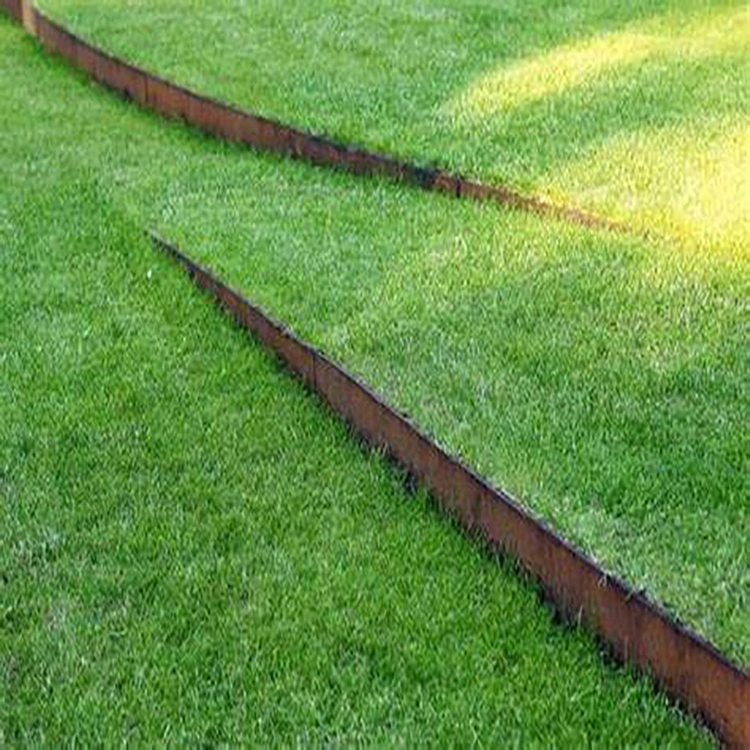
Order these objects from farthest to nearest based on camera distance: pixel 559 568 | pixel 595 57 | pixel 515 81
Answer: pixel 595 57 → pixel 515 81 → pixel 559 568

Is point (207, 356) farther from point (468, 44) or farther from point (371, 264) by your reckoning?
point (468, 44)

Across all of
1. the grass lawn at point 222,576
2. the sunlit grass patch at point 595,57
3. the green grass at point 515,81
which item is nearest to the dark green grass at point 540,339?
the grass lawn at point 222,576

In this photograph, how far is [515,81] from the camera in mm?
6793

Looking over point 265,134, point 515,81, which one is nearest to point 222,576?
point 265,134

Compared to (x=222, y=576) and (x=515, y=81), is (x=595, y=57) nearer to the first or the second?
(x=515, y=81)

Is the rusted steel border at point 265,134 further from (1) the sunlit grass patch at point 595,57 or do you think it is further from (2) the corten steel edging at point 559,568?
(2) the corten steel edging at point 559,568

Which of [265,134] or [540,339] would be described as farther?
[265,134]

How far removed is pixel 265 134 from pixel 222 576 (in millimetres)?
3583

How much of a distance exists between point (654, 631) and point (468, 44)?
5.30 m

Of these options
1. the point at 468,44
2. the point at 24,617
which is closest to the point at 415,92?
the point at 468,44

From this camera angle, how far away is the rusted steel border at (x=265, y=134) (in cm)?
534

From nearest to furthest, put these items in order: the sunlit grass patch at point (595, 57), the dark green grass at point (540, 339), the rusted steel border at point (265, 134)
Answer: the dark green grass at point (540, 339)
the rusted steel border at point (265, 134)
the sunlit grass patch at point (595, 57)

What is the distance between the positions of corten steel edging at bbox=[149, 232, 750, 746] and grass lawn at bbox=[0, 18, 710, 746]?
1.9 inches

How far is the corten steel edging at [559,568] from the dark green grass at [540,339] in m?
0.04
